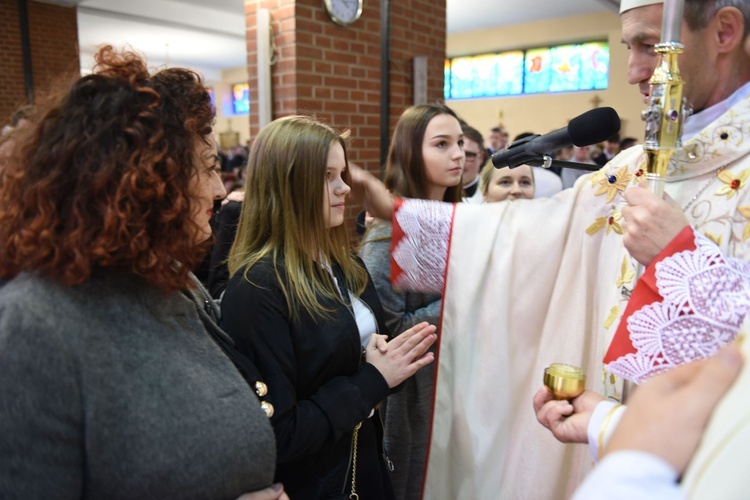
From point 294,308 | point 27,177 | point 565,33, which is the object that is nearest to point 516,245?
point 294,308

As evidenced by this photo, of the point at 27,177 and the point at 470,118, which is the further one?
the point at 470,118

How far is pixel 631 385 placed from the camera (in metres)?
1.29

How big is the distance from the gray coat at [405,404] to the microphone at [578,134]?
2.54ft

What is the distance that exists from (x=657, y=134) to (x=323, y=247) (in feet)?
2.95

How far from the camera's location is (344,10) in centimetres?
370

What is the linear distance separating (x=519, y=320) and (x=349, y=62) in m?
2.79

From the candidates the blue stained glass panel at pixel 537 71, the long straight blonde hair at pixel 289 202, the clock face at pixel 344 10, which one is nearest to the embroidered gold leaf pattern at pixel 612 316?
the long straight blonde hair at pixel 289 202

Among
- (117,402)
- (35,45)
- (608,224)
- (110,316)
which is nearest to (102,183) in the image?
(110,316)

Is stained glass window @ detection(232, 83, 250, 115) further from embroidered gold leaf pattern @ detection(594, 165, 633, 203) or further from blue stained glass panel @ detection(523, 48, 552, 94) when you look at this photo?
embroidered gold leaf pattern @ detection(594, 165, 633, 203)

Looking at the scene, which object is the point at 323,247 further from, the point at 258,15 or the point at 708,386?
the point at 258,15

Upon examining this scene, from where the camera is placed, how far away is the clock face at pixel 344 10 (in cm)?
359

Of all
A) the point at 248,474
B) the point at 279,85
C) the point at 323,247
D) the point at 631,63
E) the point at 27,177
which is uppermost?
the point at 279,85

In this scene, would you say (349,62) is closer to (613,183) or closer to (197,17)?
(613,183)

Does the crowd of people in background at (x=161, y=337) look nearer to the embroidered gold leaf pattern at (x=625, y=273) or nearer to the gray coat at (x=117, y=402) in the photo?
the gray coat at (x=117, y=402)
